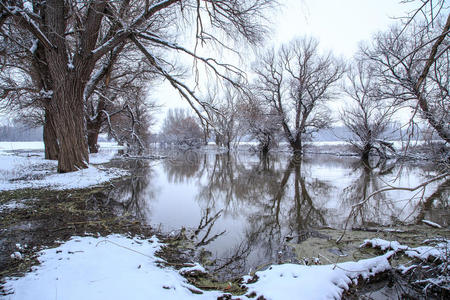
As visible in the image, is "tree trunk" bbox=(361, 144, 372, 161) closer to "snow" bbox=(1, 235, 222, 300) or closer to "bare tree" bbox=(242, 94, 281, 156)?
"bare tree" bbox=(242, 94, 281, 156)

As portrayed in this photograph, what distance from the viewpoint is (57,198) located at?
4.88 m

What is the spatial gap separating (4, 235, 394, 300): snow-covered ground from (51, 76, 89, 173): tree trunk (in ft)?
18.3

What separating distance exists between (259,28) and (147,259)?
20.9 feet

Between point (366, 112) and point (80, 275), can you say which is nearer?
point (80, 275)

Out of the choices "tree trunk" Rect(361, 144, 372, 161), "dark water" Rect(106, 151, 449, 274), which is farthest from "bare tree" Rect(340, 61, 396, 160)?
"dark water" Rect(106, 151, 449, 274)

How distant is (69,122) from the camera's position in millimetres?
7090

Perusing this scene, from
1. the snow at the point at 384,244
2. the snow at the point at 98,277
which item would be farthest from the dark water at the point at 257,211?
the snow at the point at 98,277

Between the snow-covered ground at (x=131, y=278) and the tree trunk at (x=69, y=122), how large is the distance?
18.3ft

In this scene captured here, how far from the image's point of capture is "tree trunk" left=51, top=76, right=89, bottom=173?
6859 mm

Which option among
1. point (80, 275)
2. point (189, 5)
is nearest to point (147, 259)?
point (80, 275)

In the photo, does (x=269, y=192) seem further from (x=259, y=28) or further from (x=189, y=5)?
(x=189, y=5)

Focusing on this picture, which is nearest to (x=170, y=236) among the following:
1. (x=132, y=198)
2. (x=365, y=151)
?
(x=132, y=198)

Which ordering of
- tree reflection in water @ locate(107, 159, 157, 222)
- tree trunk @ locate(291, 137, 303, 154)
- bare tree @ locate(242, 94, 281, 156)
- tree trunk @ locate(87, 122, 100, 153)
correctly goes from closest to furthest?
tree reflection in water @ locate(107, 159, 157, 222) → tree trunk @ locate(87, 122, 100, 153) → bare tree @ locate(242, 94, 281, 156) → tree trunk @ locate(291, 137, 303, 154)

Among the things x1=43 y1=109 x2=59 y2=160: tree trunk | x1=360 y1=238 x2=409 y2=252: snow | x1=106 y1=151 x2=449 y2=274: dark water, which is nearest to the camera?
x1=360 y1=238 x2=409 y2=252: snow
